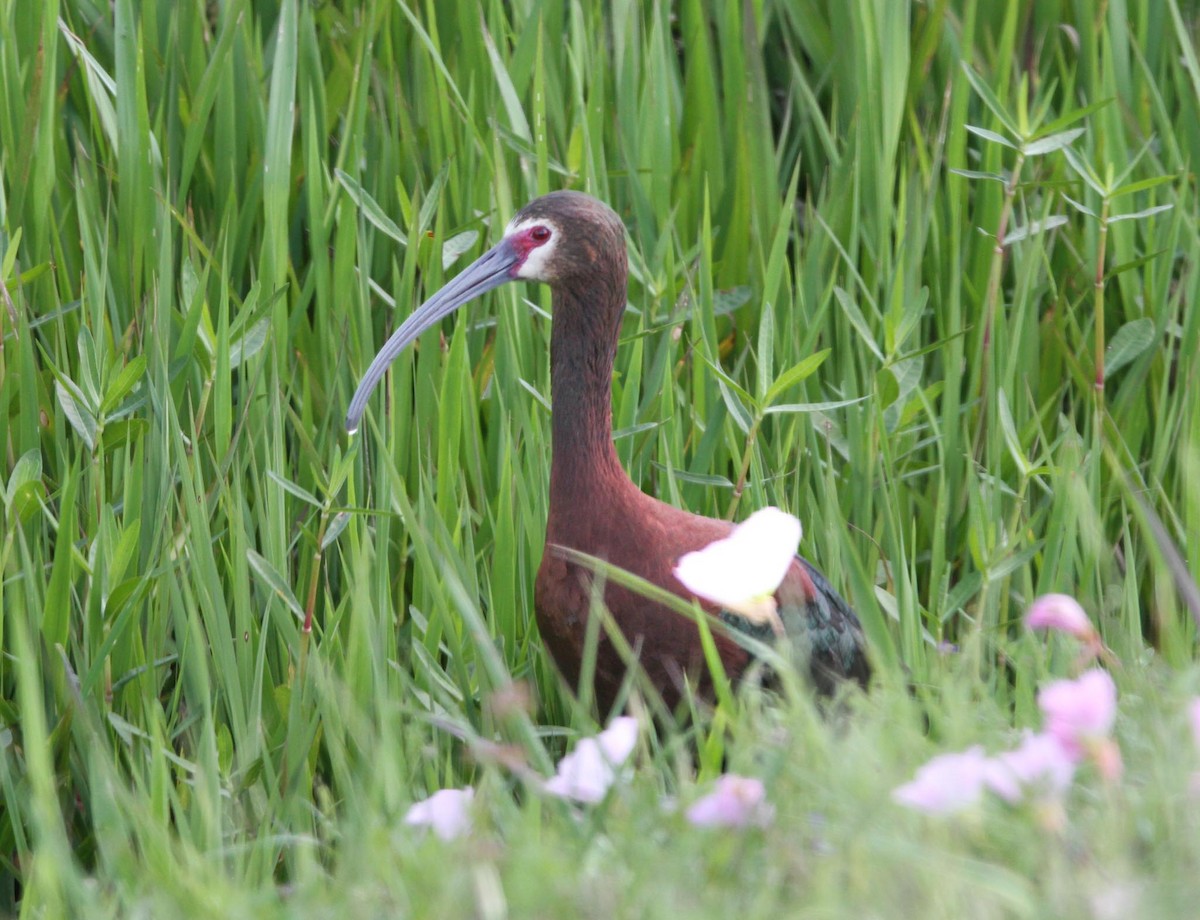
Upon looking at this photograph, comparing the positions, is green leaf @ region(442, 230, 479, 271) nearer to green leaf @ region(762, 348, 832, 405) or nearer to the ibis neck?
the ibis neck

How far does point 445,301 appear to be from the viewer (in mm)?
2789

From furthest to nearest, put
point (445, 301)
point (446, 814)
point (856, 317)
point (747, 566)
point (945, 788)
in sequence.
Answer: point (856, 317), point (445, 301), point (747, 566), point (446, 814), point (945, 788)

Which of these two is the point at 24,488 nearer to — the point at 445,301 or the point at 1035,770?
the point at 445,301

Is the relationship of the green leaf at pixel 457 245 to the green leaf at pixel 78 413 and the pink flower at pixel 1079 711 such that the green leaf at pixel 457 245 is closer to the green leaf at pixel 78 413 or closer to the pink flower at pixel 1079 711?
the green leaf at pixel 78 413

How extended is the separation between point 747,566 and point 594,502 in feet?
2.50

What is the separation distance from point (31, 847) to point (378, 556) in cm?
73

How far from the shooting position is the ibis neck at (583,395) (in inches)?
104

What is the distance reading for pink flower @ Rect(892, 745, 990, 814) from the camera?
53.6 inches

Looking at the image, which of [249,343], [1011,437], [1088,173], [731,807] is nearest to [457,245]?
[249,343]

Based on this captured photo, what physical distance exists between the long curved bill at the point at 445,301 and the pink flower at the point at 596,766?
1210mm

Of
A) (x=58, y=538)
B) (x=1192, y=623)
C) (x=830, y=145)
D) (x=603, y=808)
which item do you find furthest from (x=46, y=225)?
(x=1192, y=623)

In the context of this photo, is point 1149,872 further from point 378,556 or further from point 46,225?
point 46,225

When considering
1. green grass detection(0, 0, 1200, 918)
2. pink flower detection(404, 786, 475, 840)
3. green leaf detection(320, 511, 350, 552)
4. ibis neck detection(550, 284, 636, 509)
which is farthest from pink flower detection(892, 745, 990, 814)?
green leaf detection(320, 511, 350, 552)

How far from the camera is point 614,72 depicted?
3.60 m
